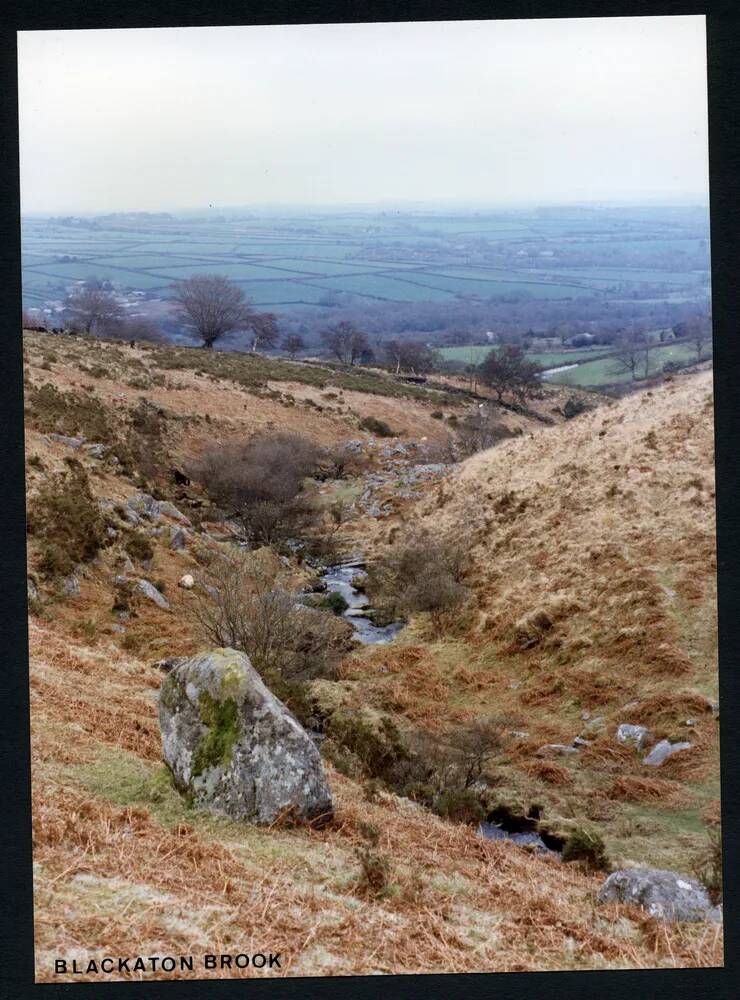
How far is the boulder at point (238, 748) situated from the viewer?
5.40 m

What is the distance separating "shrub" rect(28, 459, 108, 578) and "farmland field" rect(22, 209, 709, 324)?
2.20m

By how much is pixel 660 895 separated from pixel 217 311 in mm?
9444

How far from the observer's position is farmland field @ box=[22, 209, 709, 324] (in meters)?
8.03

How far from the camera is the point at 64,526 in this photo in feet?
31.8

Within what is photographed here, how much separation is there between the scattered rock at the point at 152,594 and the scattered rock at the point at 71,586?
93cm

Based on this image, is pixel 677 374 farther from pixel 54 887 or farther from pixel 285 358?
pixel 54 887

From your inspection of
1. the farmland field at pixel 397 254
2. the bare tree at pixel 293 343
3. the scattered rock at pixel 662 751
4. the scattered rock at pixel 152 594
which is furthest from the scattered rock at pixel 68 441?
the scattered rock at pixel 662 751

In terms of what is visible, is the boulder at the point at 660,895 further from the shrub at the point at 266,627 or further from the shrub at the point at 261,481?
the shrub at the point at 261,481

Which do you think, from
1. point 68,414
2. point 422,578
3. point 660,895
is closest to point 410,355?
point 422,578

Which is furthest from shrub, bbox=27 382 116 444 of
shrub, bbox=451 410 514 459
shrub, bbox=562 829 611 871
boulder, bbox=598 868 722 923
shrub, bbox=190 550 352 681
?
boulder, bbox=598 868 722 923

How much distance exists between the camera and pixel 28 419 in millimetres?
12664

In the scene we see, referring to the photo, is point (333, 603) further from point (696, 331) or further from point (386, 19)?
point (386, 19)

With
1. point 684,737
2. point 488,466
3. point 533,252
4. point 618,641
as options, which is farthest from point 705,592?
point 488,466

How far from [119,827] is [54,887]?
17.8 inches
